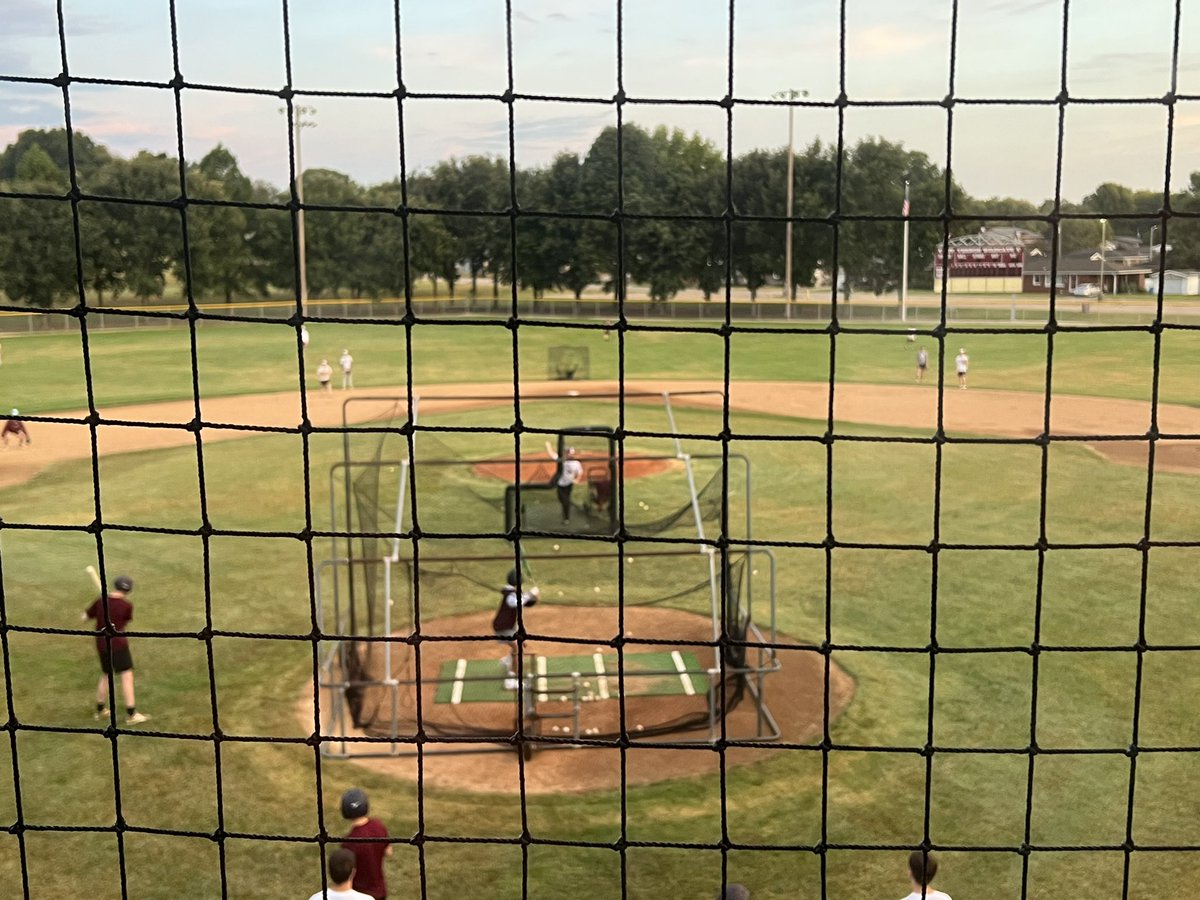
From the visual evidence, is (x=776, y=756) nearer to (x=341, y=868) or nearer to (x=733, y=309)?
(x=341, y=868)

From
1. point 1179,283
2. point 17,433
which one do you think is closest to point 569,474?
point 17,433

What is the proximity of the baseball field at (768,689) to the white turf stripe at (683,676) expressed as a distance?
580mm

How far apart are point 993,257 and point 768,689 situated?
101ft

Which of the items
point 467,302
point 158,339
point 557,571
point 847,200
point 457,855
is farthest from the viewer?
point 467,302

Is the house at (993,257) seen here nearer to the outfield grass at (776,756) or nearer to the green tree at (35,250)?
the outfield grass at (776,756)

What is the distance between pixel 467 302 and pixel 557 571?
27.0 meters

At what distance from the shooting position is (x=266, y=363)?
30688mm

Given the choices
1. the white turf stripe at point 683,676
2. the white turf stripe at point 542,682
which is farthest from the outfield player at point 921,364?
the white turf stripe at point 542,682

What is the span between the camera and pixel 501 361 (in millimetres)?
32812

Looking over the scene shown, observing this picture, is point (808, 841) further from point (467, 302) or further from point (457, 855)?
point (467, 302)

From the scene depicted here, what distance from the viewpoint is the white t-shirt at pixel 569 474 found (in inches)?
446

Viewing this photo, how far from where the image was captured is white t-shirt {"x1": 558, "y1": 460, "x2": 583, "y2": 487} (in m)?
11.3

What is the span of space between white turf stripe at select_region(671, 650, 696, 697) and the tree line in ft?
54.3

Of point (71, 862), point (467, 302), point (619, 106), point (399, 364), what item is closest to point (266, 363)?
point (399, 364)
